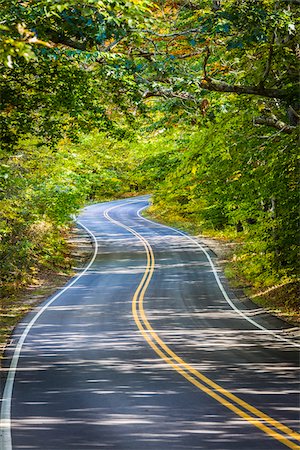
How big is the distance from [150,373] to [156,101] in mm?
6113

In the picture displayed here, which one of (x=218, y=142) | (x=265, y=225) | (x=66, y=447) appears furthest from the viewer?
(x=265, y=225)

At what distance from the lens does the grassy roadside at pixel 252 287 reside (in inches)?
878

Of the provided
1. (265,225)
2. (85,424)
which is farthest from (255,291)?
(85,424)

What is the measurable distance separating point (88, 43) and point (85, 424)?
6.63 metres

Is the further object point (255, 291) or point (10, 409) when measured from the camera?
point (255, 291)

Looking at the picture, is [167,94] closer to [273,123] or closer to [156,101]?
[156,101]

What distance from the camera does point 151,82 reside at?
12.7m

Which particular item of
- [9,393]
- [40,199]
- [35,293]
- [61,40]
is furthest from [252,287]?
[61,40]

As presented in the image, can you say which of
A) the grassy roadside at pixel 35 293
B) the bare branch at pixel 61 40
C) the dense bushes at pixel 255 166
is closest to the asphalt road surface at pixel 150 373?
the grassy roadside at pixel 35 293

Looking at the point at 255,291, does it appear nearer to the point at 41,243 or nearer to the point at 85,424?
the point at 41,243

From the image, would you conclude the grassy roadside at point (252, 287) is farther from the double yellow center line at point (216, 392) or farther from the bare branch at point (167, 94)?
the bare branch at point (167, 94)

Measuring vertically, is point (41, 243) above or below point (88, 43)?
below

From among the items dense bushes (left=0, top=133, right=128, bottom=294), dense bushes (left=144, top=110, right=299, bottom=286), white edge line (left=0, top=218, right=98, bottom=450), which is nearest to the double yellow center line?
white edge line (left=0, top=218, right=98, bottom=450)

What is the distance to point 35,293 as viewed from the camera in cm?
2878
